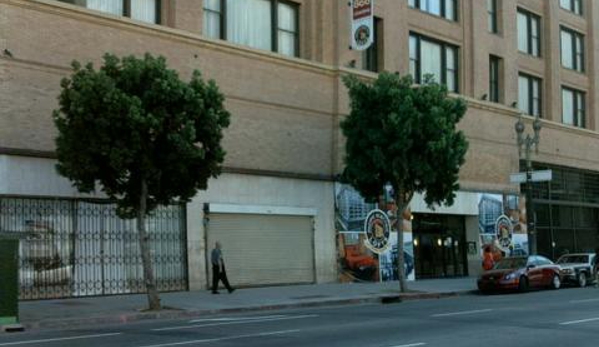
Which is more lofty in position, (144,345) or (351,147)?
(351,147)

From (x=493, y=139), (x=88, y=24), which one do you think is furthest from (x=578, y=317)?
(x=493, y=139)

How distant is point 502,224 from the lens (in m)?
39.9

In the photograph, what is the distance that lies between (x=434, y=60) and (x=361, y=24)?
7638 mm

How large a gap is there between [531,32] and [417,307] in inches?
1111

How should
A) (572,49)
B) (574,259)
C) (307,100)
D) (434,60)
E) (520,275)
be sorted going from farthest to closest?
(572,49) < (434,60) < (574,259) < (307,100) < (520,275)

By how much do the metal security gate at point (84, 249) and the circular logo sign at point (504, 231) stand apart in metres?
19.0

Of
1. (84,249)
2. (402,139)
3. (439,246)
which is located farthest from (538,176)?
(84,249)

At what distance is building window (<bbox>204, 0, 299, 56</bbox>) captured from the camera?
28906mm

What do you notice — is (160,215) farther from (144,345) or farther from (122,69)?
(144,345)

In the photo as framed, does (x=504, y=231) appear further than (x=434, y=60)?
Yes

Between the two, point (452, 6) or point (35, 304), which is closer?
point (35, 304)

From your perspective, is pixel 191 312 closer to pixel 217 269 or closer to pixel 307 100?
pixel 217 269

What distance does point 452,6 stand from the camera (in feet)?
129

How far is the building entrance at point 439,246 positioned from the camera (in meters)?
35.9
